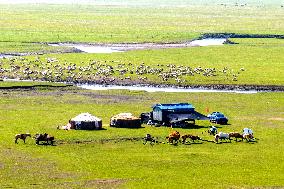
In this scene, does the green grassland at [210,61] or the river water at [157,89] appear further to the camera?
the green grassland at [210,61]

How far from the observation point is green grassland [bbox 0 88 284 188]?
1597 inches

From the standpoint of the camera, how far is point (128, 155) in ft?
153

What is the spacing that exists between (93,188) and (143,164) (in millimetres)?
6061

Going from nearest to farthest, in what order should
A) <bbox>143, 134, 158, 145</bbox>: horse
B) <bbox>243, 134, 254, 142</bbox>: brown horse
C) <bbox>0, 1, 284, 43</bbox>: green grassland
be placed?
<bbox>143, 134, 158, 145</bbox>: horse → <bbox>243, 134, 254, 142</bbox>: brown horse → <bbox>0, 1, 284, 43</bbox>: green grassland

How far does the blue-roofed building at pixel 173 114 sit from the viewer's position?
58156 mm

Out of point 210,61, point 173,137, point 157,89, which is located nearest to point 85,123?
point 173,137

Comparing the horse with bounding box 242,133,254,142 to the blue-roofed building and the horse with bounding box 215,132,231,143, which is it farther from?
the blue-roofed building

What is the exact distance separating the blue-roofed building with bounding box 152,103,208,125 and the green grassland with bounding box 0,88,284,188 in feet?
4.04

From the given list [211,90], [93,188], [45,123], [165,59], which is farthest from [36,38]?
[93,188]

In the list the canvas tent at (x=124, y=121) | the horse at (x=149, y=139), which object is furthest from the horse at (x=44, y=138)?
the canvas tent at (x=124, y=121)

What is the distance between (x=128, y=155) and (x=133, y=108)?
1957cm

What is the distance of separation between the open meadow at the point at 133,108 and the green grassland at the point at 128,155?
0.06 meters

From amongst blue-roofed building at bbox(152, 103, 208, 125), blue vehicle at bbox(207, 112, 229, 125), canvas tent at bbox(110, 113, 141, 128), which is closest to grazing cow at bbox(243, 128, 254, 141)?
blue vehicle at bbox(207, 112, 229, 125)

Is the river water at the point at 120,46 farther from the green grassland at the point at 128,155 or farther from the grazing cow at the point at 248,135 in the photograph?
the grazing cow at the point at 248,135
